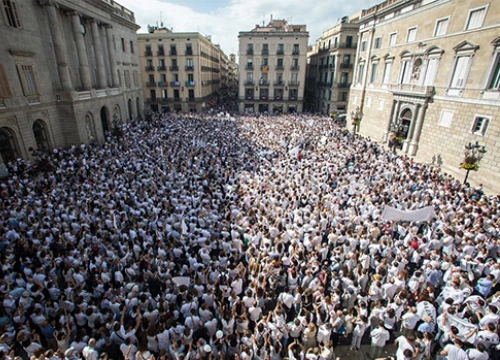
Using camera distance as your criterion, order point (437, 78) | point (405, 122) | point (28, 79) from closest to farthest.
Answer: point (28, 79) → point (437, 78) → point (405, 122)

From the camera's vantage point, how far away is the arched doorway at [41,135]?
20.4m

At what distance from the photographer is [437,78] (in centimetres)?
2136

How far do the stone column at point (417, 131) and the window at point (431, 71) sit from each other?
6.13 ft

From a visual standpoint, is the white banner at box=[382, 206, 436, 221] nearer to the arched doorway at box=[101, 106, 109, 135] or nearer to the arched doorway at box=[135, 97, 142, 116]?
the arched doorway at box=[101, 106, 109, 135]

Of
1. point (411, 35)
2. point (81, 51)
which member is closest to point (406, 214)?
point (411, 35)

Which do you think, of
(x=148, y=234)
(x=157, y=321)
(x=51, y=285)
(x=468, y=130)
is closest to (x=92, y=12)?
(x=148, y=234)

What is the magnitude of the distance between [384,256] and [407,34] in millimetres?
23812

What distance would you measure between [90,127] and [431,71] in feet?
95.5

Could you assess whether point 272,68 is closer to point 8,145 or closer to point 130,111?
point 130,111

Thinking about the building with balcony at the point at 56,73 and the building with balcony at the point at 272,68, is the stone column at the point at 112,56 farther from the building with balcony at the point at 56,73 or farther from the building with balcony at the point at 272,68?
the building with balcony at the point at 272,68

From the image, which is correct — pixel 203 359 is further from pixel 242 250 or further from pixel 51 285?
pixel 51 285

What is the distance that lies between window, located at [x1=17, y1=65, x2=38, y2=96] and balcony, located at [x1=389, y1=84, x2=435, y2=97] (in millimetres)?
28888

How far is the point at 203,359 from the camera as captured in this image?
5.75 meters

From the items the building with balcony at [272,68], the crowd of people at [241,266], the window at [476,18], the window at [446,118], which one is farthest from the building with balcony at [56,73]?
the window at [476,18]
